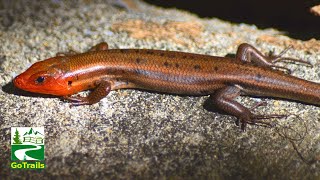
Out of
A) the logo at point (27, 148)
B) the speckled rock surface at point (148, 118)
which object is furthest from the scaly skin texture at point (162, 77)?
the logo at point (27, 148)

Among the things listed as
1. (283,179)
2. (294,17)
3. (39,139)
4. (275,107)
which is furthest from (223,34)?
(39,139)

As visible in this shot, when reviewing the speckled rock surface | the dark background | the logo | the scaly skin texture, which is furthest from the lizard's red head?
the dark background

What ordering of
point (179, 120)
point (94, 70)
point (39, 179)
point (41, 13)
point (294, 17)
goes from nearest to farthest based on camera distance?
point (39, 179) < point (179, 120) < point (94, 70) < point (294, 17) < point (41, 13)

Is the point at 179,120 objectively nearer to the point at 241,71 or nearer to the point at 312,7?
the point at 241,71

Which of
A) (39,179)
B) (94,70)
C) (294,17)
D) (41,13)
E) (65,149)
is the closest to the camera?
(39,179)

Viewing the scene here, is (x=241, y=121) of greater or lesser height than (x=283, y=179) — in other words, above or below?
above

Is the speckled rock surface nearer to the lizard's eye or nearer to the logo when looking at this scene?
the logo

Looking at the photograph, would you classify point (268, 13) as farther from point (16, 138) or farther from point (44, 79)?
point (16, 138)
